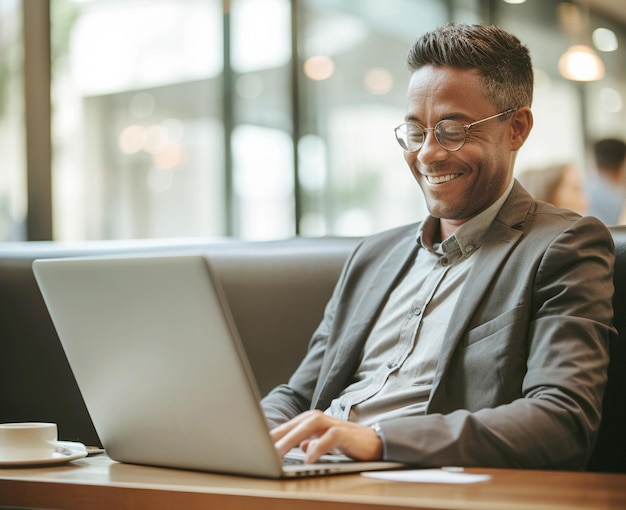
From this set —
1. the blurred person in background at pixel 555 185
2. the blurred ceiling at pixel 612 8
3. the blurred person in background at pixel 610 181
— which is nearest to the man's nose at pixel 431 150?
the blurred person in background at pixel 555 185

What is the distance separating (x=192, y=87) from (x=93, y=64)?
0.66 meters

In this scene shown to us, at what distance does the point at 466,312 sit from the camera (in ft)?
5.01

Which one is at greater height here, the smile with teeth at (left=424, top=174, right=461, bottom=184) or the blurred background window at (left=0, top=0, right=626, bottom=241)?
the blurred background window at (left=0, top=0, right=626, bottom=241)

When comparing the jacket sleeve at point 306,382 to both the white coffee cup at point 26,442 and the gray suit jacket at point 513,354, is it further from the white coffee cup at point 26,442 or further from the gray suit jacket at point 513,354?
the white coffee cup at point 26,442

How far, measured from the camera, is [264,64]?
232 inches

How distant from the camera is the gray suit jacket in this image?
48.1 inches

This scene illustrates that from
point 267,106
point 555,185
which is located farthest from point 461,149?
point 267,106

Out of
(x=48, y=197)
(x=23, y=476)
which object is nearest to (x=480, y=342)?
(x=23, y=476)

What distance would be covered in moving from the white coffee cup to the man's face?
2.78 ft

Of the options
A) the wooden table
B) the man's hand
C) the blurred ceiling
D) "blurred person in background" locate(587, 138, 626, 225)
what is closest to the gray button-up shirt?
the man's hand

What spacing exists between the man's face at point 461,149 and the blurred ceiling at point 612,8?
4863 millimetres

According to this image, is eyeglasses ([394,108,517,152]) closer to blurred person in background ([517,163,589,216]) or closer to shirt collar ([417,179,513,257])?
shirt collar ([417,179,513,257])

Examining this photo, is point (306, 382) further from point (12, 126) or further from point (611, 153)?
point (611, 153)

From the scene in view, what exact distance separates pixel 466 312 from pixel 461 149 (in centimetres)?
34
